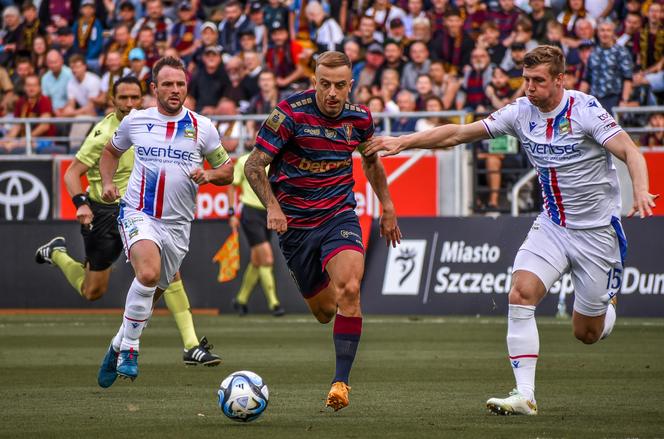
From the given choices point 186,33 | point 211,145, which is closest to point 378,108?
point 186,33

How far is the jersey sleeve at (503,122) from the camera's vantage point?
30.0 ft

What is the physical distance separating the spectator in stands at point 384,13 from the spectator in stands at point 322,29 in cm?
68

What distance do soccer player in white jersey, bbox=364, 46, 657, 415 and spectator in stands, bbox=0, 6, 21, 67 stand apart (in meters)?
18.5

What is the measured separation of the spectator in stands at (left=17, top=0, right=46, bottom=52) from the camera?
1035 inches

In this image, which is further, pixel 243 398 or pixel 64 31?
pixel 64 31

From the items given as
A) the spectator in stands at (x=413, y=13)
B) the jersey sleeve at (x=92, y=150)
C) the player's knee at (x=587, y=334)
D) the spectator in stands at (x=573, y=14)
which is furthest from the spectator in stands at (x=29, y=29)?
the player's knee at (x=587, y=334)

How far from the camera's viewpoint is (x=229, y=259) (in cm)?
1973

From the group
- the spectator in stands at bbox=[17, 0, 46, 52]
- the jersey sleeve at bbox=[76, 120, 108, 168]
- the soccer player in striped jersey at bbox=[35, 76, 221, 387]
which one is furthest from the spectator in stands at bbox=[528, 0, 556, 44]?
the spectator in stands at bbox=[17, 0, 46, 52]

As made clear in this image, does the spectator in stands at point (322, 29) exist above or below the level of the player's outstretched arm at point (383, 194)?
below

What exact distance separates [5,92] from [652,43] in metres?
12.1

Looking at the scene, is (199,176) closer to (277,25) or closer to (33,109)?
(277,25)

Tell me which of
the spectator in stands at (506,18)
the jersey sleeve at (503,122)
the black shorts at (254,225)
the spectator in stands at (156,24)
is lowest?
the black shorts at (254,225)

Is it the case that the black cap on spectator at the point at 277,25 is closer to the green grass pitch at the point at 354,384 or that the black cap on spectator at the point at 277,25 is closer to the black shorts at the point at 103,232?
the green grass pitch at the point at 354,384

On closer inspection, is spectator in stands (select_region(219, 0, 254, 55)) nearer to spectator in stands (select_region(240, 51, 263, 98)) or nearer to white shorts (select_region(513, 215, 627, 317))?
spectator in stands (select_region(240, 51, 263, 98))
